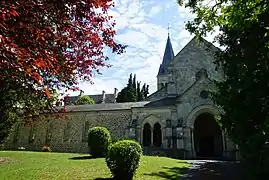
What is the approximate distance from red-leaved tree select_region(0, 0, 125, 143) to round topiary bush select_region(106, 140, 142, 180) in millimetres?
4013

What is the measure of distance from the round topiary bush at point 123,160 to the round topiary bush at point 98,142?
24.9 feet

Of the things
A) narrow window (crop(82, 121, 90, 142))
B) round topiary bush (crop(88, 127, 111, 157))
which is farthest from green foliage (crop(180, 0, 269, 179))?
narrow window (crop(82, 121, 90, 142))

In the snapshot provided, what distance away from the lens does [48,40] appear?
5.01m

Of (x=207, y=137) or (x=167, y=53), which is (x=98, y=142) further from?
(x=167, y=53)

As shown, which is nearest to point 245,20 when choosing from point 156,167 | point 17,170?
point 156,167

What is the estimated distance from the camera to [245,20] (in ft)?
32.4

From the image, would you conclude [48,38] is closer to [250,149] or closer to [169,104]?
[250,149]

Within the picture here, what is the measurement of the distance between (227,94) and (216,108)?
1192cm

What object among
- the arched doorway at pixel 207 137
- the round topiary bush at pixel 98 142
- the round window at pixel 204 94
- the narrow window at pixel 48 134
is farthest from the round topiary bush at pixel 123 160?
the narrow window at pixel 48 134

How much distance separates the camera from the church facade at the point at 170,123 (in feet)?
80.5

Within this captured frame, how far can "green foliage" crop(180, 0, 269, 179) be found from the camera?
30.5ft

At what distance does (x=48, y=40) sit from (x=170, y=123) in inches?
859

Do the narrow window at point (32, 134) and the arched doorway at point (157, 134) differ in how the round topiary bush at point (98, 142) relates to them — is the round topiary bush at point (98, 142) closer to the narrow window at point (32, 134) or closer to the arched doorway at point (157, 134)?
the arched doorway at point (157, 134)

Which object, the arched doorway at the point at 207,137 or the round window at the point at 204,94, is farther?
the arched doorway at the point at 207,137
